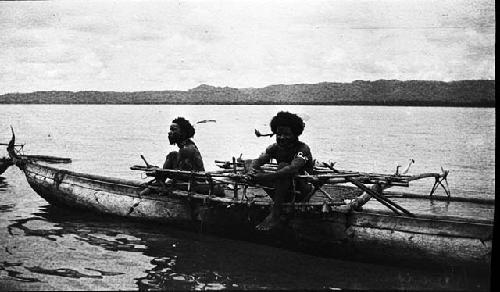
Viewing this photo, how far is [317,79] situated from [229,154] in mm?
11695

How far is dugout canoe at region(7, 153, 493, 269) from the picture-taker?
5.29m

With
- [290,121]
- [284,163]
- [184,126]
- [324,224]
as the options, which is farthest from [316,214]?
[184,126]

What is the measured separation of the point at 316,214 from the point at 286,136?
47.2 inches

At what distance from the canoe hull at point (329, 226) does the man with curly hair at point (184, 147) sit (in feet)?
1.65

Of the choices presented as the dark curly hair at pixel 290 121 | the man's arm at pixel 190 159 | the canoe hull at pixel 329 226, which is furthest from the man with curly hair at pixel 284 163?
the man's arm at pixel 190 159

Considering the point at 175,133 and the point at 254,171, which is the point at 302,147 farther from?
the point at 175,133

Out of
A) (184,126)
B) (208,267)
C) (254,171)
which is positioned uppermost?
(184,126)

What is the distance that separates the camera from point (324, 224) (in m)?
6.10

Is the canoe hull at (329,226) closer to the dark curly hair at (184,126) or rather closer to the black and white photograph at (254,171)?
the black and white photograph at (254,171)

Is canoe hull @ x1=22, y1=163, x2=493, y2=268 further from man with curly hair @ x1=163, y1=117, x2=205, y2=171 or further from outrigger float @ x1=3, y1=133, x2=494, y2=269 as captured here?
man with curly hair @ x1=163, y1=117, x2=205, y2=171

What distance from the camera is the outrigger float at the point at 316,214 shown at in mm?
5367

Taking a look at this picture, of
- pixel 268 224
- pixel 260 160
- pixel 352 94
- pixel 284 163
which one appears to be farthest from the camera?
pixel 352 94

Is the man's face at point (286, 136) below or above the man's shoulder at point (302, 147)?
above

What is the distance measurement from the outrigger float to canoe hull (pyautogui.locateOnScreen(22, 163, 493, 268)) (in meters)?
0.01
